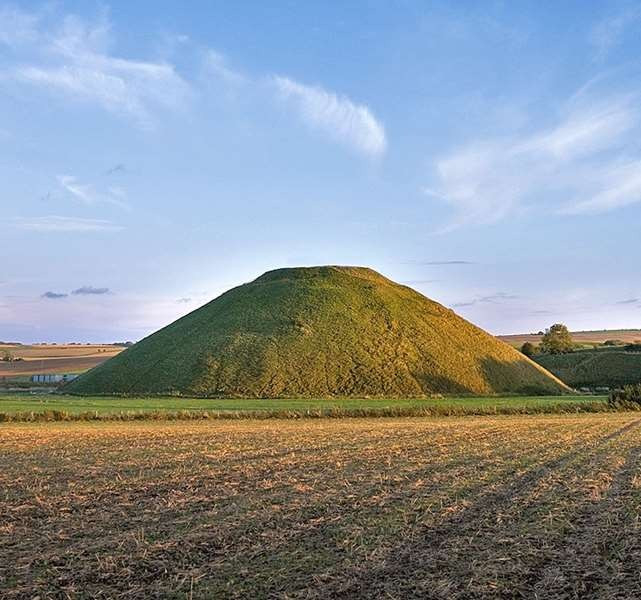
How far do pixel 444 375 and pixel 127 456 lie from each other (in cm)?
6275

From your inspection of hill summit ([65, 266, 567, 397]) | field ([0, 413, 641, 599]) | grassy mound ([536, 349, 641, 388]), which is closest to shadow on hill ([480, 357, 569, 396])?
hill summit ([65, 266, 567, 397])

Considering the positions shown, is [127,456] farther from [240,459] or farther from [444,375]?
[444,375]

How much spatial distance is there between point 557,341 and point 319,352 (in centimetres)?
6371

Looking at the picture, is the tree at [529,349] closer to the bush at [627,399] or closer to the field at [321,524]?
the bush at [627,399]

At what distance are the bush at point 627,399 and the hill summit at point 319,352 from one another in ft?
74.9

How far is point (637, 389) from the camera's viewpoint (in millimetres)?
58812

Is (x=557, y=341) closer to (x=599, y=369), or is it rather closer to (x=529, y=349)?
(x=529, y=349)

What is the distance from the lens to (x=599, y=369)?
346 feet

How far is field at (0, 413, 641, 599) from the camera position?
886cm

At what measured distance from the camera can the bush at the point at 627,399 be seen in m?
55.2

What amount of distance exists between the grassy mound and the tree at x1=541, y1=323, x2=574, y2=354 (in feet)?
44.5

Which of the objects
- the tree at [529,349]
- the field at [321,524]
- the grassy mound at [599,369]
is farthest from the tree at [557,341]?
the field at [321,524]

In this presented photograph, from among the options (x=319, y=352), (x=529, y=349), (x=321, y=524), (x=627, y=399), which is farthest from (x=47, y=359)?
(x=321, y=524)

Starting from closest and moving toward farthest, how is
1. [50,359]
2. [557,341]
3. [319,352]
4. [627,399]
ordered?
1. [627,399]
2. [319,352]
3. [557,341]
4. [50,359]
